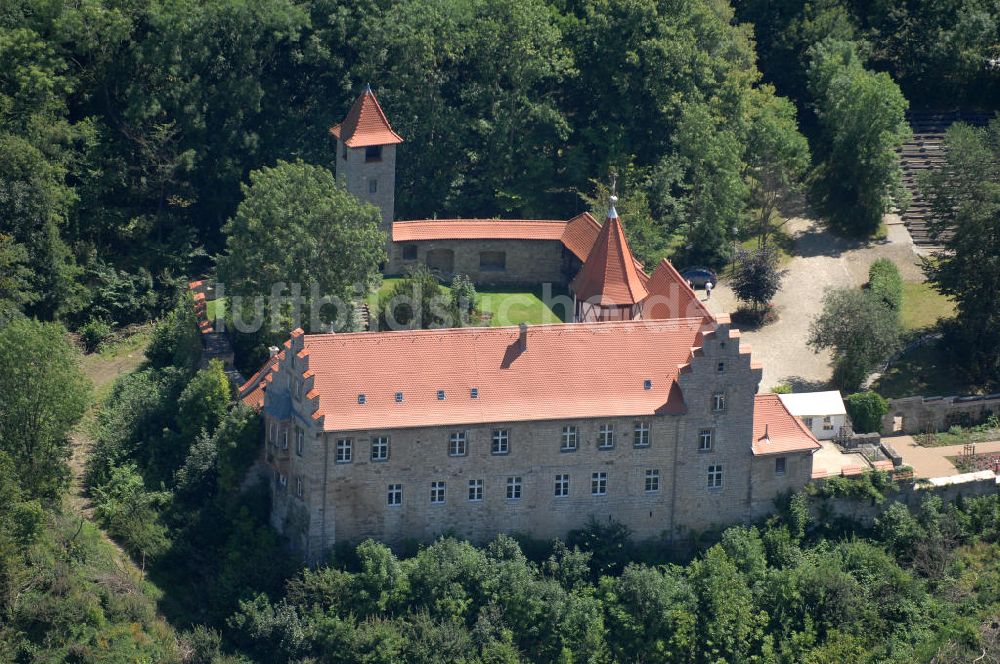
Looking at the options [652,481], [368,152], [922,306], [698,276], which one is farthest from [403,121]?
[652,481]

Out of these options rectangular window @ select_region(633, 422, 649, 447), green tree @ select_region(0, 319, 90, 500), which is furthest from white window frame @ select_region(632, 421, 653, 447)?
green tree @ select_region(0, 319, 90, 500)

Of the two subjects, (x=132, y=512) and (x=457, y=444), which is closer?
(x=457, y=444)

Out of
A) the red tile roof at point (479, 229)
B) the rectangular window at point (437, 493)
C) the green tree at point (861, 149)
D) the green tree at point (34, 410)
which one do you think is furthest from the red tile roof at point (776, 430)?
the green tree at point (34, 410)

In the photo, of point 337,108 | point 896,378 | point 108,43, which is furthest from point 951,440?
point 108,43

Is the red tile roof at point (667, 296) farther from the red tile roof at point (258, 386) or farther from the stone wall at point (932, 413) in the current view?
the red tile roof at point (258, 386)

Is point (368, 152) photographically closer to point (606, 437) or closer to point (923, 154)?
point (606, 437)

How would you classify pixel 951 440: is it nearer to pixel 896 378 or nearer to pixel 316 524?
pixel 896 378

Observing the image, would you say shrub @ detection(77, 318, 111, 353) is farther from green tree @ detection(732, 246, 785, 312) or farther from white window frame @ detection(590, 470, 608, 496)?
green tree @ detection(732, 246, 785, 312)
